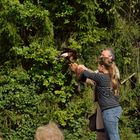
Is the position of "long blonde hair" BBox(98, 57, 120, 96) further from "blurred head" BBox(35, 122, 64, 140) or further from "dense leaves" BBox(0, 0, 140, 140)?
"dense leaves" BBox(0, 0, 140, 140)

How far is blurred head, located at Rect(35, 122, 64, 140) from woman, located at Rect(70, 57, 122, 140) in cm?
337

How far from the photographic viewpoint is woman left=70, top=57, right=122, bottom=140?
5.48 metres

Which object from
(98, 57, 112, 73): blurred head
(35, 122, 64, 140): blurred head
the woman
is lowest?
(35, 122, 64, 140): blurred head

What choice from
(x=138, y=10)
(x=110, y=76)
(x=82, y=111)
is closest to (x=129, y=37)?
(x=138, y=10)

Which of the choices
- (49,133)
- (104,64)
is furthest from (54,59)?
(104,64)

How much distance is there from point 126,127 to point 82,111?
1.02 metres

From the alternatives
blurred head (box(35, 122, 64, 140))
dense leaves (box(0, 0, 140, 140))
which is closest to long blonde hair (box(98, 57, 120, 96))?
blurred head (box(35, 122, 64, 140))

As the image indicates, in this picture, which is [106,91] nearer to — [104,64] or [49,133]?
[104,64]

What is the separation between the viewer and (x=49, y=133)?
890cm

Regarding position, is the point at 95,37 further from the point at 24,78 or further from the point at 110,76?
the point at 110,76

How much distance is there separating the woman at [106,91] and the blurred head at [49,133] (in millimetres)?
3365

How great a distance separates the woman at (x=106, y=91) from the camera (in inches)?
216

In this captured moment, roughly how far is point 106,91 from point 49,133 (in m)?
3.61

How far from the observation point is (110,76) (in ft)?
18.4
